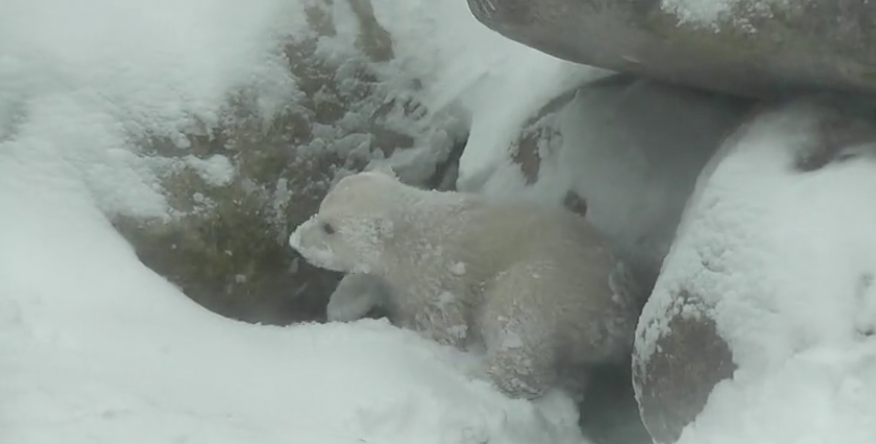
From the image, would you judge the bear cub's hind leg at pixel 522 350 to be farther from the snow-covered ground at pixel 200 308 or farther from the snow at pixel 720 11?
the snow at pixel 720 11

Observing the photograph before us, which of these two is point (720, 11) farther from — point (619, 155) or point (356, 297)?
point (356, 297)

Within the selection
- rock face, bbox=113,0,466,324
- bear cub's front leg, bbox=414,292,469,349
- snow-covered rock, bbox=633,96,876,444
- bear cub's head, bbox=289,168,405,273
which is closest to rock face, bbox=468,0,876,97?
snow-covered rock, bbox=633,96,876,444

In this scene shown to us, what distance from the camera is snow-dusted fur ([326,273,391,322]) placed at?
3654 millimetres

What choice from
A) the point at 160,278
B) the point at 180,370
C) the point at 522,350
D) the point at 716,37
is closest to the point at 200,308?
the point at 160,278

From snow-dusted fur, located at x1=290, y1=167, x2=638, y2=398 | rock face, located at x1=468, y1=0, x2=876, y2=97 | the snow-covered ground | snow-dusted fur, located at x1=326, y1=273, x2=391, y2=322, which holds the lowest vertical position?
snow-dusted fur, located at x1=326, y1=273, x2=391, y2=322

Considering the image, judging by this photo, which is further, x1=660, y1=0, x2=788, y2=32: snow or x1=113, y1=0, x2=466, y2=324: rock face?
x1=113, y1=0, x2=466, y2=324: rock face

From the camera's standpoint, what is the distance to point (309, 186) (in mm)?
3922

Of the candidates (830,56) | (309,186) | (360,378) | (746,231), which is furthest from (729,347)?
(309,186)

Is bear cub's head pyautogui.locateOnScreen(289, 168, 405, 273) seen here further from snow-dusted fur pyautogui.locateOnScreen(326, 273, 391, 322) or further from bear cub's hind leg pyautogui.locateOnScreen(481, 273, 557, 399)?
bear cub's hind leg pyautogui.locateOnScreen(481, 273, 557, 399)

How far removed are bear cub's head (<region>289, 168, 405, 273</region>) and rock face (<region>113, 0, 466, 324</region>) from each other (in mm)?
265

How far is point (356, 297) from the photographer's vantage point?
3695 mm

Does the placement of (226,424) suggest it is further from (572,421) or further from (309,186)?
(309,186)

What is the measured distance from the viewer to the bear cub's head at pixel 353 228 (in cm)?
351

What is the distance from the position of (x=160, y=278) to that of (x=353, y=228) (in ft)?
2.24
